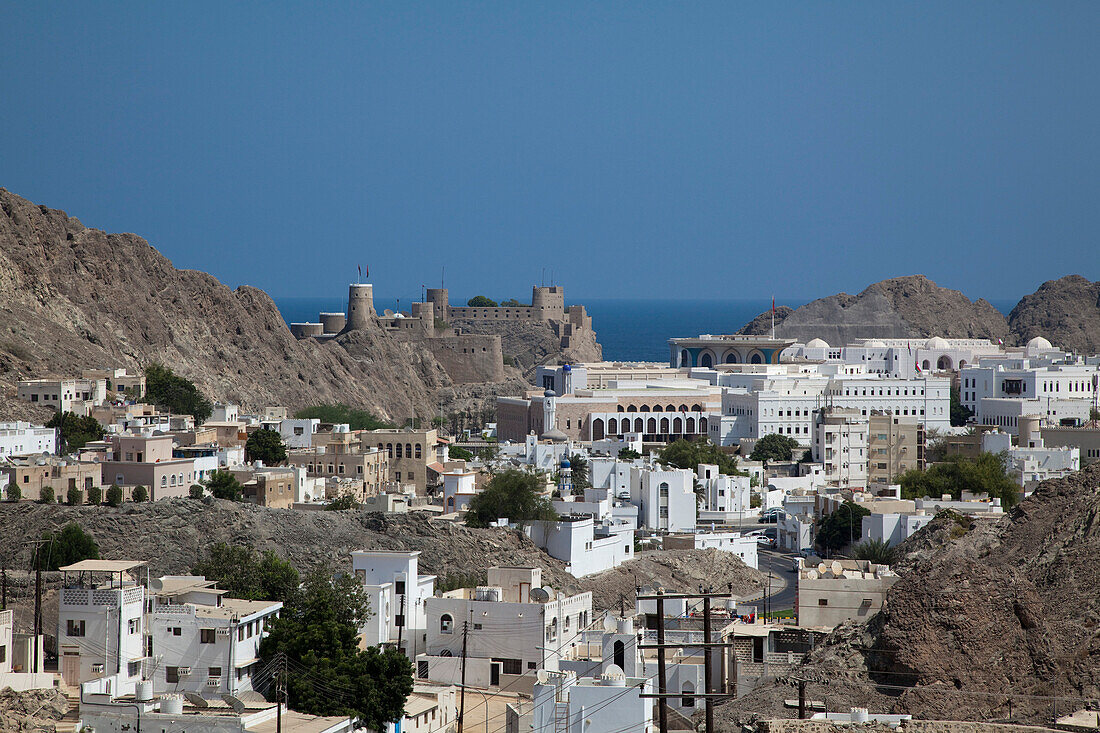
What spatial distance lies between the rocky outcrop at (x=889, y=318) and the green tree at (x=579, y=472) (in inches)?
4040

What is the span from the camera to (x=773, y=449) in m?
92.5

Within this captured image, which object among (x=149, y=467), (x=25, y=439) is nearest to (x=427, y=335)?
(x=25, y=439)

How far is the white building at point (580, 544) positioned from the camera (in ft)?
177

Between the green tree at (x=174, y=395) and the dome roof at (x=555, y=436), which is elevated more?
the green tree at (x=174, y=395)

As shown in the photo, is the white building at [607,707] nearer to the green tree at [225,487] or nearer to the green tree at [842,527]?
the green tree at [225,487]

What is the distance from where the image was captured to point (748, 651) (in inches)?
1371

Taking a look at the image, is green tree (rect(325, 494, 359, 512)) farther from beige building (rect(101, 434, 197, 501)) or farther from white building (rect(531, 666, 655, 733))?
white building (rect(531, 666, 655, 733))

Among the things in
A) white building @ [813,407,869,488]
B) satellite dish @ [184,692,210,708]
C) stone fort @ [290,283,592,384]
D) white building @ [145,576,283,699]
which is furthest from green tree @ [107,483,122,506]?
stone fort @ [290,283,592,384]

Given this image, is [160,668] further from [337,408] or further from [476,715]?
[337,408]

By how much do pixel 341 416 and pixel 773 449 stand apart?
24.1 meters

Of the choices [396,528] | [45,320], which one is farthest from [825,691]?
[45,320]

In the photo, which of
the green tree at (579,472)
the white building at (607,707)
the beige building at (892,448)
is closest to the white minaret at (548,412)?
the beige building at (892,448)

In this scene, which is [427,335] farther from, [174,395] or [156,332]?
[174,395]

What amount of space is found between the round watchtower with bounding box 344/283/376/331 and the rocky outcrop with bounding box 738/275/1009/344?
6259cm
